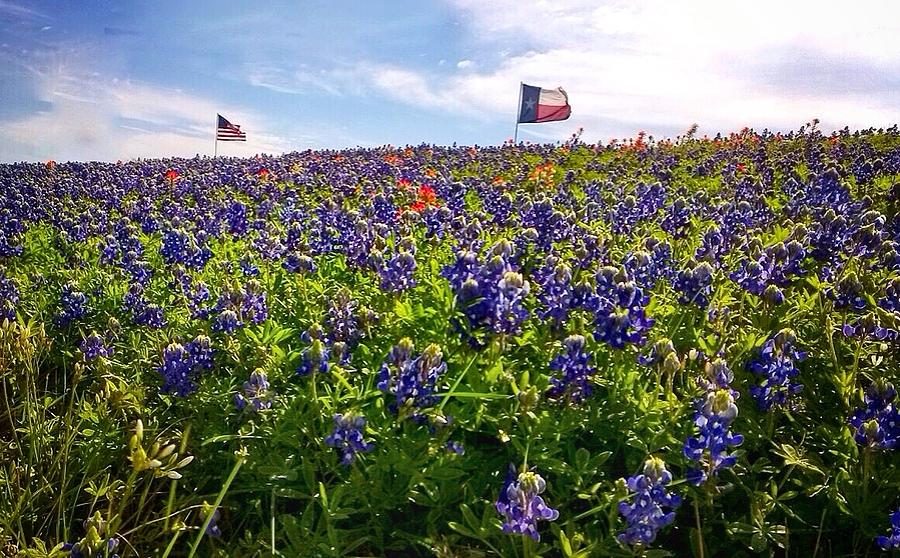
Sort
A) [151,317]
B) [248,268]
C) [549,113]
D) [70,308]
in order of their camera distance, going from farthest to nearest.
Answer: [549,113], [248,268], [70,308], [151,317]

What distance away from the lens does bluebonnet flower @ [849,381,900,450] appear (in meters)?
2.26

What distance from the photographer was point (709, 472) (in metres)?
2.06

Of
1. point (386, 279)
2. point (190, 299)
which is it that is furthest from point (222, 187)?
point (386, 279)

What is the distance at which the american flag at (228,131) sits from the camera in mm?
20266

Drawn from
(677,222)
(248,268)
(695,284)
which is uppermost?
(677,222)

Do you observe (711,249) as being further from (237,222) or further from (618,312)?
(237,222)

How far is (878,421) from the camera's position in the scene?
231 centimetres

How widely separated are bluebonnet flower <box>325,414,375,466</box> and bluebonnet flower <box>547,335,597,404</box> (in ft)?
2.37

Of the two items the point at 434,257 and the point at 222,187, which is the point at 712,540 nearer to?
the point at 434,257

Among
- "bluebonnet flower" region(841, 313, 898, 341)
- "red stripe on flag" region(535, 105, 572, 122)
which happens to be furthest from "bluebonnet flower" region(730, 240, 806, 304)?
"red stripe on flag" region(535, 105, 572, 122)

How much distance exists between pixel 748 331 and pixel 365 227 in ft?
7.47

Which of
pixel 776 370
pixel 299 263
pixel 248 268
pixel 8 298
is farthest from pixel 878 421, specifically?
pixel 8 298

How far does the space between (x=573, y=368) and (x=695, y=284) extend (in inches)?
36.1

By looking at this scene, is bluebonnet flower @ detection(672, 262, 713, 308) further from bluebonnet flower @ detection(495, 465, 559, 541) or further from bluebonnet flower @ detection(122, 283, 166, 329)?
bluebonnet flower @ detection(122, 283, 166, 329)
